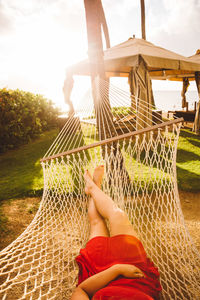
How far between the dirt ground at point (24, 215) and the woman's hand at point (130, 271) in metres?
0.86

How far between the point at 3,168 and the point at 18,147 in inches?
52.6

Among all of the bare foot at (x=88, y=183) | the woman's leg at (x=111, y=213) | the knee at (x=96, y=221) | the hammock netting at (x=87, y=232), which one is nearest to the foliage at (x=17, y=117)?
the hammock netting at (x=87, y=232)

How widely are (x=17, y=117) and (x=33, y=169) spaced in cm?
182

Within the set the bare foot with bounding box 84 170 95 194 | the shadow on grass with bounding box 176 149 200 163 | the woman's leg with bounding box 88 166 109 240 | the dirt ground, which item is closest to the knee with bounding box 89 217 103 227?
the woman's leg with bounding box 88 166 109 240

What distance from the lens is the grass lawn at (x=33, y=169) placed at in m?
2.32

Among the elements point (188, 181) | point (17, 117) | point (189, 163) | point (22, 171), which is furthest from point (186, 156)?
point (17, 117)

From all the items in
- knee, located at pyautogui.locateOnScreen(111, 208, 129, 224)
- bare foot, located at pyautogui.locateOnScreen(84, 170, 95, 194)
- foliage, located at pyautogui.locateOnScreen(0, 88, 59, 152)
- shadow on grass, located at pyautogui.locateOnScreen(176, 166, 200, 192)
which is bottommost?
shadow on grass, located at pyautogui.locateOnScreen(176, 166, 200, 192)

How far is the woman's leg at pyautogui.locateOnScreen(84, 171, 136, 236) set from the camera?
1.02 meters

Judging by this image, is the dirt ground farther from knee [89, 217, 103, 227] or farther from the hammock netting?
knee [89, 217, 103, 227]

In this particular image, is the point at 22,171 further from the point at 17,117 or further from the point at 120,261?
the point at 120,261

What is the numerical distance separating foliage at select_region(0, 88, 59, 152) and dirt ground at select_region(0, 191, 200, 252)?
2.46m

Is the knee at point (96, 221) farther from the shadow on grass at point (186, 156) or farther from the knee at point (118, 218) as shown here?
the shadow on grass at point (186, 156)

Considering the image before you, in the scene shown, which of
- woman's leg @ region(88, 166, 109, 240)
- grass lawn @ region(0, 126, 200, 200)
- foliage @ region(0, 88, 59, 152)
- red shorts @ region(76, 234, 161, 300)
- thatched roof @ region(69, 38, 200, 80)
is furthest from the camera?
foliage @ region(0, 88, 59, 152)

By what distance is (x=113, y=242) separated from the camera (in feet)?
3.19
